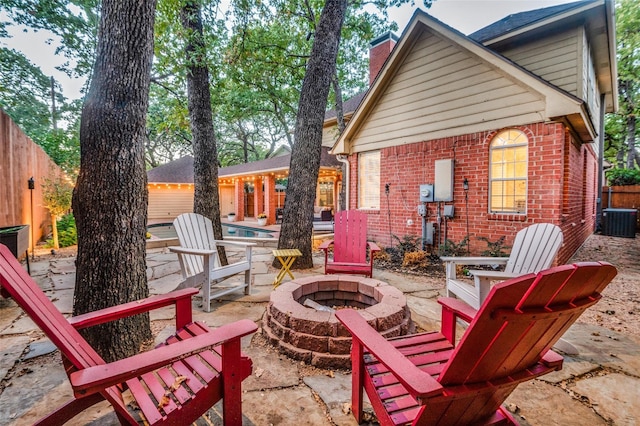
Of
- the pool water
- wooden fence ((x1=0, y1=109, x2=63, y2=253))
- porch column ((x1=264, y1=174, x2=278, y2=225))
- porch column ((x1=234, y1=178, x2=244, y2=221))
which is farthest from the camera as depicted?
porch column ((x1=234, y1=178, x2=244, y2=221))

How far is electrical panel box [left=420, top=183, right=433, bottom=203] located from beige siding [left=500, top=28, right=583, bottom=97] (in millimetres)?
2786

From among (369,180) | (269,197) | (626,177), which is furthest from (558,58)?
(269,197)

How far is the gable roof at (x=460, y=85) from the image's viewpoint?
424 centimetres

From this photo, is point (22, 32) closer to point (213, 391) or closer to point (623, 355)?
point (213, 391)

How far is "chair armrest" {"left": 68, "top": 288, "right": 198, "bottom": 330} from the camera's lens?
1.45 m

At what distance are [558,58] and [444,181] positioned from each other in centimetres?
290

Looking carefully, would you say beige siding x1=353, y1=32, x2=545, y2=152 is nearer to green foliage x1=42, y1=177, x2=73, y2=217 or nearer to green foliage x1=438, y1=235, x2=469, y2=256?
green foliage x1=438, y1=235, x2=469, y2=256

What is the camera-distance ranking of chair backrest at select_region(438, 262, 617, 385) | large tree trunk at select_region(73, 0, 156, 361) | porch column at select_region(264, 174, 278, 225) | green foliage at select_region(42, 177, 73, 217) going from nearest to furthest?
chair backrest at select_region(438, 262, 617, 385), large tree trunk at select_region(73, 0, 156, 361), green foliage at select_region(42, 177, 73, 217), porch column at select_region(264, 174, 278, 225)

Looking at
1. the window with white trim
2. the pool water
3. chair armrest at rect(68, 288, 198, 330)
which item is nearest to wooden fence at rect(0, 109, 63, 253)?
the pool water

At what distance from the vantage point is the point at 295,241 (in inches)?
195

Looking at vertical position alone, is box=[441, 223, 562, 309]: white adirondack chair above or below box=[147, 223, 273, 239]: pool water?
above

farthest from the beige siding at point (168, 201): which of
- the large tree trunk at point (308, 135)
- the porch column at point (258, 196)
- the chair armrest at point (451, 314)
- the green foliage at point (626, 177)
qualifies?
the green foliage at point (626, 177)

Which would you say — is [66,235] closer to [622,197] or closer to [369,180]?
[369,180]

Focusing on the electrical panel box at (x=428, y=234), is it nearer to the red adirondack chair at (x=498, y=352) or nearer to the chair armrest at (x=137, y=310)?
the red adirondack chair at (x=498, y=352)
